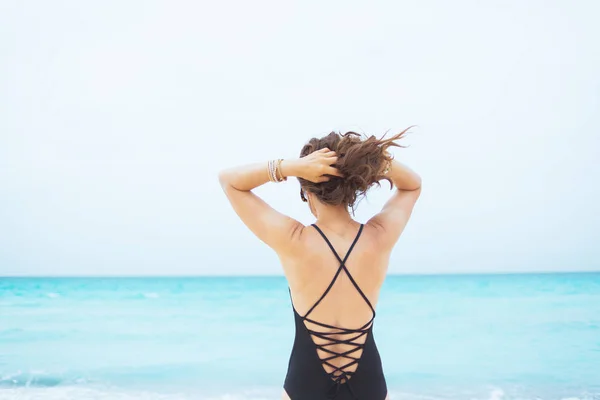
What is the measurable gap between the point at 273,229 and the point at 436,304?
10.2 meters

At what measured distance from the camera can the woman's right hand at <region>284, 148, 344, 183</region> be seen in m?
1.60

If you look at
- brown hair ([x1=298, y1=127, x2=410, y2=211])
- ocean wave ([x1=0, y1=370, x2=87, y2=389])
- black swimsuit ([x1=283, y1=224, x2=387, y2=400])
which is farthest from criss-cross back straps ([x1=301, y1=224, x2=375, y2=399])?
ocean wave ([x1=0, y1=370, x2=87, y2=389])

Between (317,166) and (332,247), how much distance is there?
27cm

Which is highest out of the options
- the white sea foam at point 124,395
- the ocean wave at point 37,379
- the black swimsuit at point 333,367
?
the black swimsuit at point 333,367

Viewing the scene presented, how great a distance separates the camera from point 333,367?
187cm

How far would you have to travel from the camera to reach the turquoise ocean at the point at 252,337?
5.71 metres

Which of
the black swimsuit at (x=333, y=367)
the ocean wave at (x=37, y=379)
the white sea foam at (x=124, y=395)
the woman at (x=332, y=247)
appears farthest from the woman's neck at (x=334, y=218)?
the ocean wave at (x=37, y=379)

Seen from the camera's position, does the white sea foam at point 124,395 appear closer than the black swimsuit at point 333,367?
No

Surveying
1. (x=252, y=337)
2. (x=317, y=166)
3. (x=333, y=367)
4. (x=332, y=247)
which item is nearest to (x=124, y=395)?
(x=252, y=337)

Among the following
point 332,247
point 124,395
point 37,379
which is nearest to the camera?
point 332,247

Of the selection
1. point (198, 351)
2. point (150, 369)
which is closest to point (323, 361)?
point (150, 369)

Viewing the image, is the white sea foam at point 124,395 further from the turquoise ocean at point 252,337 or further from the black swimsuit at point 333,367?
the black swimsuit at point 333,367

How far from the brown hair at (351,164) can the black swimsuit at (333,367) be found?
0.35 meters

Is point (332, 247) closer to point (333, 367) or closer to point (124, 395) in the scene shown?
point (333, 367)
